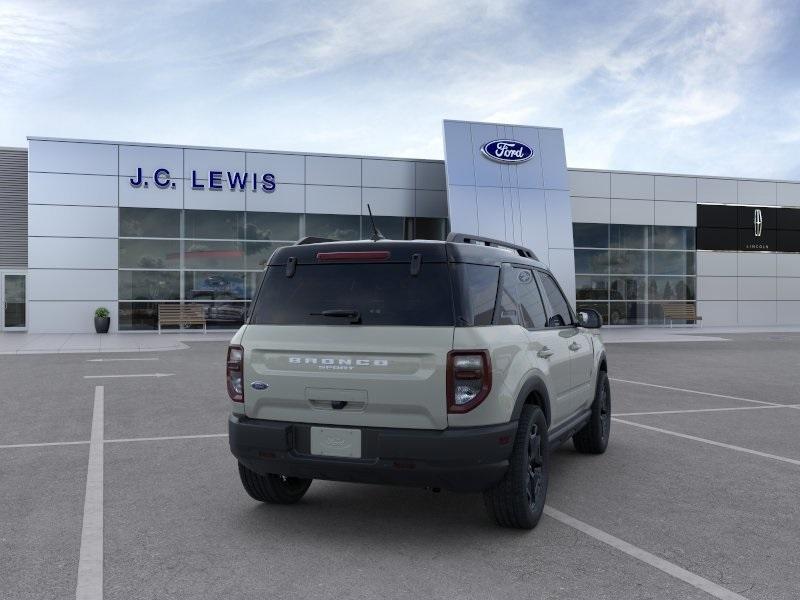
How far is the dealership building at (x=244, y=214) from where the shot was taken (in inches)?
968

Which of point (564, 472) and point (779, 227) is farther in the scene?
point (779, 227)

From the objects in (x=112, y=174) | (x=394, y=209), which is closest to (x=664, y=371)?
(x=394, y=209)

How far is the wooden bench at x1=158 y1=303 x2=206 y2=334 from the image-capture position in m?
25.3

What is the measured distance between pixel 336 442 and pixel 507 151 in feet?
78.4

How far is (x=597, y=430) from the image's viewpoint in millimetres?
6590

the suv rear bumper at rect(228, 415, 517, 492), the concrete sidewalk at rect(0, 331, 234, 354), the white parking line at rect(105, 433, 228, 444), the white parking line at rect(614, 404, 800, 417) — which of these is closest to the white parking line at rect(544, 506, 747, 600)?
the suv rear bumper at rect(228, 415, 517, 492)

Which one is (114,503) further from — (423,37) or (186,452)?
(423,37)

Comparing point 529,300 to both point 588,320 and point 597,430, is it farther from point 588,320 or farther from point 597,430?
point 597,430

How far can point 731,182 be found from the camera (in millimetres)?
31578

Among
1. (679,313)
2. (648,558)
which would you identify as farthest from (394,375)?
(679,313)

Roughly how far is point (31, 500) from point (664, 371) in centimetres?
1190

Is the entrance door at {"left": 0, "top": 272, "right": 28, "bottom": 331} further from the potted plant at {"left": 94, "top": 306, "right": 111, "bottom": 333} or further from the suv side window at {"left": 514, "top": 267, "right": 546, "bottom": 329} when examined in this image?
the suv side window at {"left": 514, "top": 267, "right": 546, "bottom": 329}

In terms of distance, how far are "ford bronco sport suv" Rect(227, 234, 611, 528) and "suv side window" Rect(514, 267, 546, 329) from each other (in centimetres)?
17

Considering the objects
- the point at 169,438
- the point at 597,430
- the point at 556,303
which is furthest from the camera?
the point at 169,438
